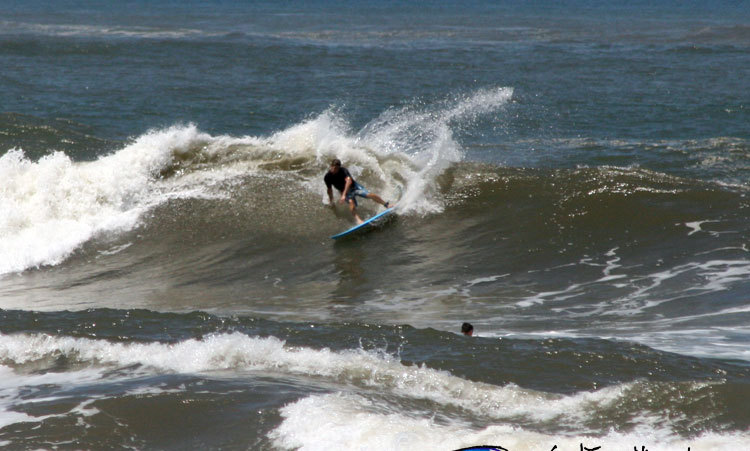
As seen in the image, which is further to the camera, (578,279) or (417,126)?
(417,126)

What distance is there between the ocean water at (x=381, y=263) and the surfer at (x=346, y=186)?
0.49 m

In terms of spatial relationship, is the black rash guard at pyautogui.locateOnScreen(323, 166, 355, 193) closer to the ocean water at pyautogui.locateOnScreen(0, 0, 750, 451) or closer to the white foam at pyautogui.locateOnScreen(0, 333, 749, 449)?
the ocean water at pyautogui.locateOnScreen(0, 0, 750, 451)

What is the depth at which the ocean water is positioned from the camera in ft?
21.5

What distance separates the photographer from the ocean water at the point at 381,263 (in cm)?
655

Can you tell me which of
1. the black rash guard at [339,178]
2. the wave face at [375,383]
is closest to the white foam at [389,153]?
the black rash guard at [339,178]

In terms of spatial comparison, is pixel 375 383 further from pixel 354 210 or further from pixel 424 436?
pixel 354 210

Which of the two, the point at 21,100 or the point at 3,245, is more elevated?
the point at 21,100

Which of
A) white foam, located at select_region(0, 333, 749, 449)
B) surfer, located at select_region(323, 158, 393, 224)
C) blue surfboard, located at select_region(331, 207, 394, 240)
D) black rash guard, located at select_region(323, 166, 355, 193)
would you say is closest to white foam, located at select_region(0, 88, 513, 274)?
surfer, located at select_region(323, 158, 393, 224)

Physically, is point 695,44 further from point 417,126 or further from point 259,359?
point 259,359

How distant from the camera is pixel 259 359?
7.91m

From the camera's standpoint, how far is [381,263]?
501 inches

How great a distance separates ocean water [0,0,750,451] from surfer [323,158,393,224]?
0.49m

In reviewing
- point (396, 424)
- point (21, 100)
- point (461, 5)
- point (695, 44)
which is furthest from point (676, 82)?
point (461, 5)

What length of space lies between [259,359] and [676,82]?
83.1 feet
